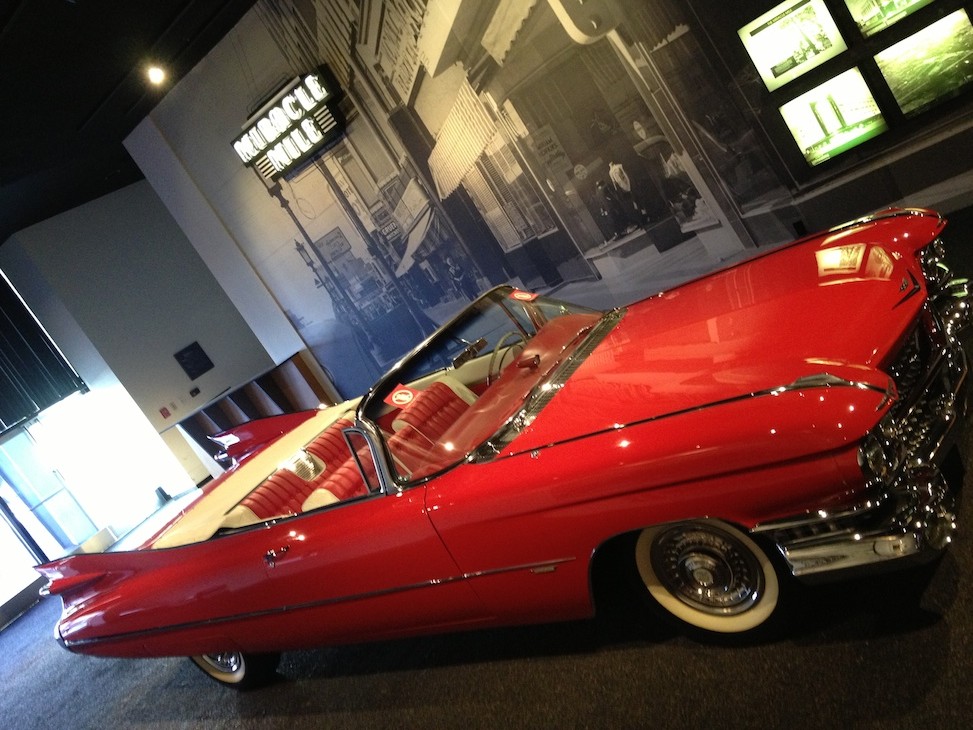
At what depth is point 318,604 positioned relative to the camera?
2.95 m

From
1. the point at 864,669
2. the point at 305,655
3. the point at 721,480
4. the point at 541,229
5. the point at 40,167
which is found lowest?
the point at 864,669

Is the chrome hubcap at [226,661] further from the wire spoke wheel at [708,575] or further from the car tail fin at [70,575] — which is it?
the wire spoke wheel at [708,575]

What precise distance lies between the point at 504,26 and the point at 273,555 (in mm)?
4485

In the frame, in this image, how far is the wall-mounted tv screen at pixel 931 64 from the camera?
14.8 ft

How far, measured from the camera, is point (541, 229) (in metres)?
6.41

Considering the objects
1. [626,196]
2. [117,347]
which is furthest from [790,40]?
[117,347]

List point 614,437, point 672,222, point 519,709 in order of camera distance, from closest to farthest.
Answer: point 614,437, point 519,709, point 672,222

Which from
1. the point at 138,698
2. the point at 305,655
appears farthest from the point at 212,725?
the point at 138,698

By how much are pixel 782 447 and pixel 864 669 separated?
2.39 ft

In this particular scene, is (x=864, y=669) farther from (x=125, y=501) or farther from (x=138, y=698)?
(x=125, y=501)

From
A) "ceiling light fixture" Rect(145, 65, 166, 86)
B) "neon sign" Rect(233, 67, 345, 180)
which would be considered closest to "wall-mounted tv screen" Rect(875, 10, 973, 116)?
"neon sign" Rect(233, 67, 345, 180)

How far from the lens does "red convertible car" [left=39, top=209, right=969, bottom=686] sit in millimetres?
1987

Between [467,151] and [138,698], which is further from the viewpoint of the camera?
[467,151]

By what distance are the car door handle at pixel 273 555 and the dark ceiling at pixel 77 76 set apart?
5013 mm
